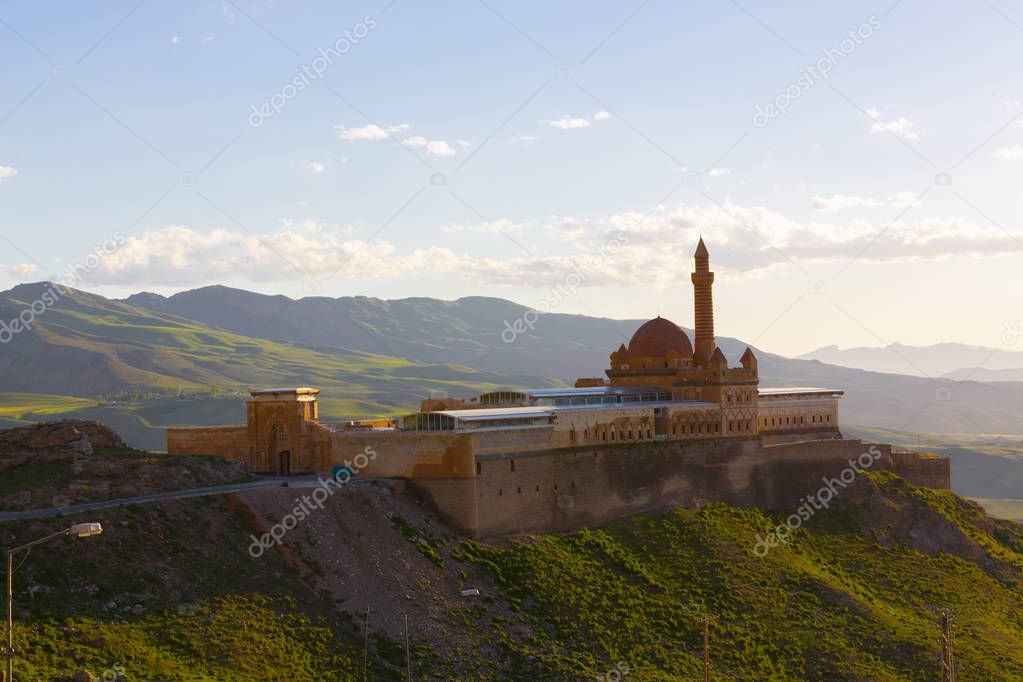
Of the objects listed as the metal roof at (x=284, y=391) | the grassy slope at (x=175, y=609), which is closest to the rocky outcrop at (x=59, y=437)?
the metal roof at (x=284, y=391)

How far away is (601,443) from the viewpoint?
259ft

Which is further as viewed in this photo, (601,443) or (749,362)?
(749,362)

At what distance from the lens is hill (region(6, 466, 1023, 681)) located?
160 feet

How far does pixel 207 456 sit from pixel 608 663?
1061 inches

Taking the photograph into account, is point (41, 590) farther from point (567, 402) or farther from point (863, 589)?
point (863, 589)

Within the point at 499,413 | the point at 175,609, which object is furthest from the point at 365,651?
the point at 499,413

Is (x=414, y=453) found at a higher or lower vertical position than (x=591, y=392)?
lower

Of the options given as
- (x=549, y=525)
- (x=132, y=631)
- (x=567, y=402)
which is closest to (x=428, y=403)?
(x=567, y=402)

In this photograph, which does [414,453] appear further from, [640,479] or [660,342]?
[660,342]

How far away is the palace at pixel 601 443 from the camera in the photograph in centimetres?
6912

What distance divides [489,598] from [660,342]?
39.0m

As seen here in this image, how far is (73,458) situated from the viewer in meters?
62.9

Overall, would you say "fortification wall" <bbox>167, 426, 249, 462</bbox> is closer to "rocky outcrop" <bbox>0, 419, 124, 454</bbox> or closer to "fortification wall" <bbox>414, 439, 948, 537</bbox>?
"rocky outcrop" <bbox>0, 419, 124, 454</bbox>

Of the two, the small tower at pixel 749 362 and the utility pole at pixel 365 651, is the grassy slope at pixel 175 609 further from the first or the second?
the small tower at pixel 749 362
